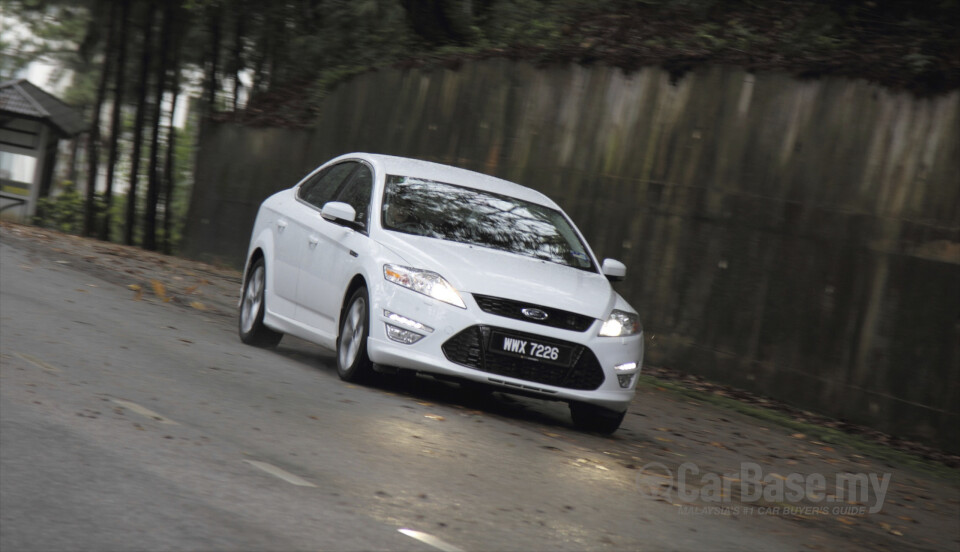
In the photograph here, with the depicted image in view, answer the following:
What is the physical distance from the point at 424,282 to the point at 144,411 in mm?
2291

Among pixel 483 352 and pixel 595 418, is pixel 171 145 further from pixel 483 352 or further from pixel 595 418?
pixel 483 352

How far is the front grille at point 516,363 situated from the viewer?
29.2 feet

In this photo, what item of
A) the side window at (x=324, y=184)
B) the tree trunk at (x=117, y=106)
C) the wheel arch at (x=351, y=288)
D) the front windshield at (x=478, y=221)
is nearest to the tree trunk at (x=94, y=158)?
the tree trunk at (x=117, y=106)

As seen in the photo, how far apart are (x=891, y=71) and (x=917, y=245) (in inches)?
76.6

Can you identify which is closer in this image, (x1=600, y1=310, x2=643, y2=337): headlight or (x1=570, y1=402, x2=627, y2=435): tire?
(x1=600, y1=310, x2=643, y2=337): headlight

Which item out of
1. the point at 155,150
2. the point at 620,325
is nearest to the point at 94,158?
the point at 155,150

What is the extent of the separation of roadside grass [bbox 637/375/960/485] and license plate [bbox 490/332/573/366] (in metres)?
3.40

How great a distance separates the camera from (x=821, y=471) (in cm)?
976

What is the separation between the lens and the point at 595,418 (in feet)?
31.4

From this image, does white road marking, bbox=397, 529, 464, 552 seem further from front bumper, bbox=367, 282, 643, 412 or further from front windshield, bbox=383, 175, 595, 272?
→ front windshield, bbox=383, 175, 595, 272

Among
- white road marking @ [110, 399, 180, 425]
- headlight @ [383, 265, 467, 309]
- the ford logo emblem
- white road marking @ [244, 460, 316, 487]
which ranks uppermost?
headlight @ [383, 265, 467, 309]

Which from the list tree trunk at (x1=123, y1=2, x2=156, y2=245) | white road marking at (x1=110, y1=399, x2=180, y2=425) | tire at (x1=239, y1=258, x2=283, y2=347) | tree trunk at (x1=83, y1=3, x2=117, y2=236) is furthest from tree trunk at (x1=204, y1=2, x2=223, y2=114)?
white road marking at (x1=110, y1=399, x2=180, y2=425)

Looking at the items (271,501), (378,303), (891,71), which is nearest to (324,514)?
(271,501)

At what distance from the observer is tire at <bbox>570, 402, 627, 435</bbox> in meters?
9.47
